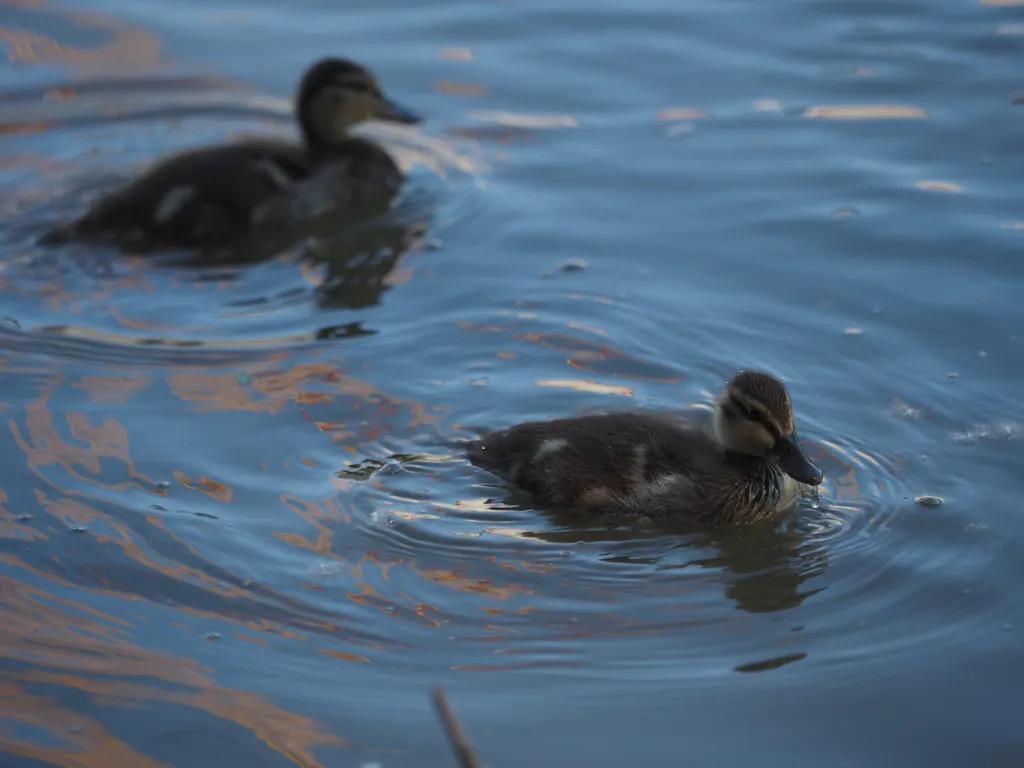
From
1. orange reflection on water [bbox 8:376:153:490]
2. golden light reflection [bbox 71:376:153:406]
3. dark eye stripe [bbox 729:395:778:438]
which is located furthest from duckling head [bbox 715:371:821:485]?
golden light reflection [bbox 71:376:153:406]

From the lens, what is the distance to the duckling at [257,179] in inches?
249

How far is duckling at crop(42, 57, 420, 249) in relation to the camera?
249 inches

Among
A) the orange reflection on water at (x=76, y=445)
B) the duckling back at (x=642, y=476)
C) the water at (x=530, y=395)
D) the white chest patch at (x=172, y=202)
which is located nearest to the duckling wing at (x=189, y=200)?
the white chest patch at (x=172, y=202)

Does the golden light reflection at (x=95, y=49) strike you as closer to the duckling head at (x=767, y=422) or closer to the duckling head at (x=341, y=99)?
the duckling head at (x=341, y=99)

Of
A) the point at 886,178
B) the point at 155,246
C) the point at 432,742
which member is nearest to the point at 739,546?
the point at 432,742

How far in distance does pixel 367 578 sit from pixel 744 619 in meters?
0.99

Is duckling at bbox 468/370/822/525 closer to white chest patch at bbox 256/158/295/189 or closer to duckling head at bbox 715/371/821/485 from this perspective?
duckling head at bbox 715/371/821/485

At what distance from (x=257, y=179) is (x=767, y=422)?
3.03 metres

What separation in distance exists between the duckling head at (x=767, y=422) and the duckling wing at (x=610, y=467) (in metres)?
0.14

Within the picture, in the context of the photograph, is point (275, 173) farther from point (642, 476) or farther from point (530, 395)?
point (642, 476)

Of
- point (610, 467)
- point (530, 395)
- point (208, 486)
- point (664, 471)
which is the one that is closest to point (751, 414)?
point (664, 471)

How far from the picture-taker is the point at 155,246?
6.37 metres

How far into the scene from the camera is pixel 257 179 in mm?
6539

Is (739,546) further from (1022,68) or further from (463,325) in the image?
(1022,68)
